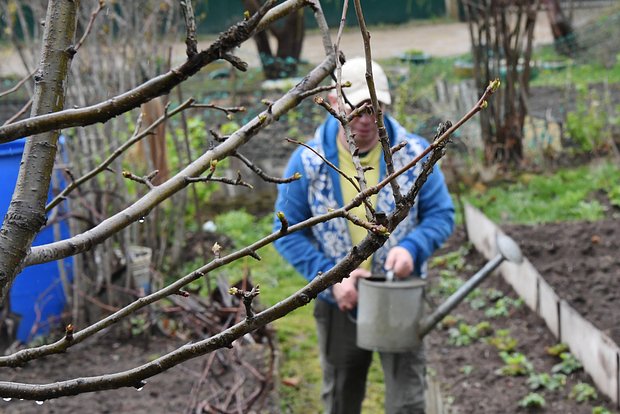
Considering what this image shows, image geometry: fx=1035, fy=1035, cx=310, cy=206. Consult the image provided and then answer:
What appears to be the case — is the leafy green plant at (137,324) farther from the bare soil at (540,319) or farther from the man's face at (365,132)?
the man's face at (365,132)

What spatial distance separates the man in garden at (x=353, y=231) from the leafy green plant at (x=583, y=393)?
77cm

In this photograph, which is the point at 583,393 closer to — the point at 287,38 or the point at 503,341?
the point at 503,341

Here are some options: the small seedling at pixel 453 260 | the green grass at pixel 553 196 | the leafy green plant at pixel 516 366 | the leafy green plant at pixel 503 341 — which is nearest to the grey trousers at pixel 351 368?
the leafy green plant at pixel 516 366

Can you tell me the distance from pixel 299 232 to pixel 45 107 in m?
2.51

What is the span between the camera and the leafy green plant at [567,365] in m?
4.83

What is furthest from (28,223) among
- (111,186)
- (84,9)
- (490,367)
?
(111,186)

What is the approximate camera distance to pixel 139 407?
181 inches

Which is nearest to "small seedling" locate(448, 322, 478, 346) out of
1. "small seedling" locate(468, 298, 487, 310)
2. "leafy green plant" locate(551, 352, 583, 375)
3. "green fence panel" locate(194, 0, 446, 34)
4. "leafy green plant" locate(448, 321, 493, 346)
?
"leafy green plant" locate(448, 321, 493, 346)

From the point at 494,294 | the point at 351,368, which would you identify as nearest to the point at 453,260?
the point at 494,294

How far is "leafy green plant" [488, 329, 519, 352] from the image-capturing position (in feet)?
17.4

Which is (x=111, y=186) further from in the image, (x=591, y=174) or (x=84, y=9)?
(x=591, y=174)

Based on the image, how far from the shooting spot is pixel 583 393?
14.9ft

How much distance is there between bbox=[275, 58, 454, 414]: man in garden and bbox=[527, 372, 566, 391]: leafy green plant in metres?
0.79

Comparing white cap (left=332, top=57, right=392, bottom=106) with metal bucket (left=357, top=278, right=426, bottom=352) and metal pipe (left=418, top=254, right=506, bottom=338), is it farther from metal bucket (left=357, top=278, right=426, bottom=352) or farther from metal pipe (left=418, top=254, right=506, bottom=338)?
metal pipe (left=418, top=254, right=506, bottom=338)
